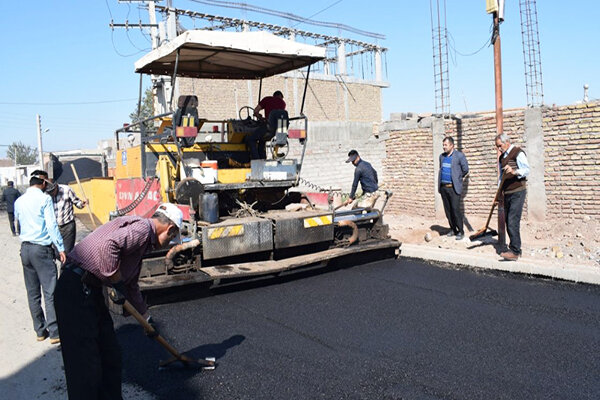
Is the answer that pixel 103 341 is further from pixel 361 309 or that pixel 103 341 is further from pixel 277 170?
pixel 277 170

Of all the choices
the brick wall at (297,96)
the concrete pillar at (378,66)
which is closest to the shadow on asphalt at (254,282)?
the brick wall at (297,96)

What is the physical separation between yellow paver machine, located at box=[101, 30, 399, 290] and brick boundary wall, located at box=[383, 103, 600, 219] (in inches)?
116

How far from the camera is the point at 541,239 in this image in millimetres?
7684

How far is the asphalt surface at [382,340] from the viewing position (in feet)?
11.0

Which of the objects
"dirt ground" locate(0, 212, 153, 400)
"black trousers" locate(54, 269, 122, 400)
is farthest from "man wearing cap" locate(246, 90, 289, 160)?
"black trousers" locate(54, 269, 122, 400)

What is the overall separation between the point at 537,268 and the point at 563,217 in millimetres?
2783

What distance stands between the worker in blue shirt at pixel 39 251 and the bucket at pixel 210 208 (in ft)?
4.94

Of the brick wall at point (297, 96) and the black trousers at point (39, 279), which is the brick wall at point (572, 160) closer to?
the black trousers at point (39, 279)

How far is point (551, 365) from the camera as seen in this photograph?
3.53m

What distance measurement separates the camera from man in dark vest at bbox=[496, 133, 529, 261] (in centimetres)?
624

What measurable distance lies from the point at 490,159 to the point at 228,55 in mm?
4953

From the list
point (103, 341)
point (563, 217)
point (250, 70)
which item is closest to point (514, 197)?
point (563, 217)

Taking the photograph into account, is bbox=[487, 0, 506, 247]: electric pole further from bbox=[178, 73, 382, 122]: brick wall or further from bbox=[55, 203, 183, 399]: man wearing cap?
bbox=[178, 73, 382, 122]: brick wall

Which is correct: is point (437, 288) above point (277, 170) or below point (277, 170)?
below
